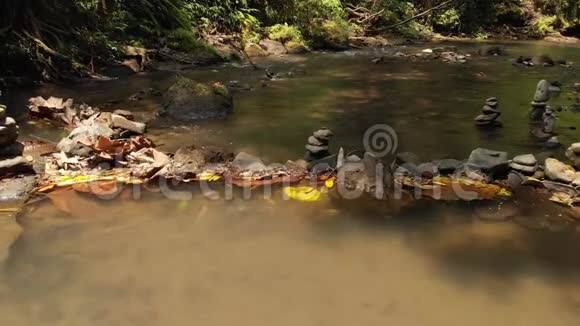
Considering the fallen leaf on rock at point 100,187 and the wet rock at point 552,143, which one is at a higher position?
the fallen leaf on rock at point 100,187

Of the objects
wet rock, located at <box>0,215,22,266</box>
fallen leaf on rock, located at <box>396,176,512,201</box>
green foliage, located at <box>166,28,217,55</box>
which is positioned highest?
Result: green foliage, located at <box>166,28,217,55</box>

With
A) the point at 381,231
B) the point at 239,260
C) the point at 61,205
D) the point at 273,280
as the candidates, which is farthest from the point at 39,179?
the point at 381,231

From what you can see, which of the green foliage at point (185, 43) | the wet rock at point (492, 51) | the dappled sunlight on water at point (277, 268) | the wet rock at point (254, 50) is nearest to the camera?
the dappled sunlight on water at point (277, 268)

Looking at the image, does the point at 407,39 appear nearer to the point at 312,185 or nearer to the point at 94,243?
the point at 312,185

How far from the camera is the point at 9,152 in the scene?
538 centimetres

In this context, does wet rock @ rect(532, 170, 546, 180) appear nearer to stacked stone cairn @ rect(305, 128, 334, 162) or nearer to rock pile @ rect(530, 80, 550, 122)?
stacked stone cairn @ rect(305, 128, 334, 162)

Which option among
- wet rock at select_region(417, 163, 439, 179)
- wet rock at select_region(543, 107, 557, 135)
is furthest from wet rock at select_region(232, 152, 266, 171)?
wet rock at select_region(543, 107, 557, 135)

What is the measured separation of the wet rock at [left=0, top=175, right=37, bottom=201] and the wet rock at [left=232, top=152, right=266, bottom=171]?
80.3 inches

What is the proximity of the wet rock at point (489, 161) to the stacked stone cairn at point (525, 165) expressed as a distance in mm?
101

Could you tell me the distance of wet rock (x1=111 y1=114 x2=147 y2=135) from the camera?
6.78 meters

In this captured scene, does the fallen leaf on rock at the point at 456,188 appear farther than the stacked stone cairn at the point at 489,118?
No

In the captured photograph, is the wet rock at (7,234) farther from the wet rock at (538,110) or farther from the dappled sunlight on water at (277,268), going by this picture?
the wet rock at (538,110)

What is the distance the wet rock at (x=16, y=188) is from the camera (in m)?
4.77

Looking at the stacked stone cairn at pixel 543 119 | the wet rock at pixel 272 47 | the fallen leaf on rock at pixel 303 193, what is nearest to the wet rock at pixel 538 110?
the stacked stone cairn at pixel 543 119
